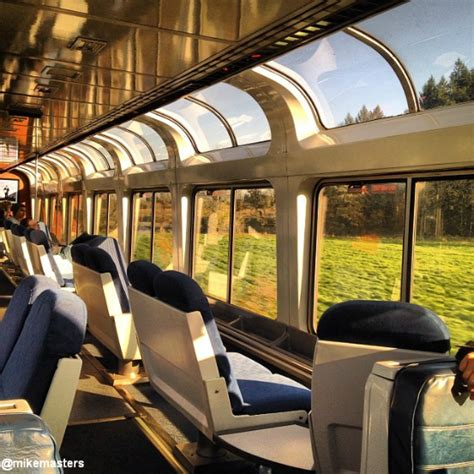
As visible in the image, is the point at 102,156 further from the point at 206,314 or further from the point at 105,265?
the point at 206,314

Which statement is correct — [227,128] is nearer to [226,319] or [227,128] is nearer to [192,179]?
[192,179]

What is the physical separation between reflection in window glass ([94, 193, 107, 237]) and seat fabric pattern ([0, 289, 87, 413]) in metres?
11.5

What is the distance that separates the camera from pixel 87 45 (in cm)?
443

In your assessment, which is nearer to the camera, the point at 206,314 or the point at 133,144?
the point at 206,314

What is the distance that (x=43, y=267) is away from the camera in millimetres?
8375

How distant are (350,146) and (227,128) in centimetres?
302

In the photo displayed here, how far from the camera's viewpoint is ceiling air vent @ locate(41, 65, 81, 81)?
5.27 m

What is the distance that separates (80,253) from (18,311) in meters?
2.64

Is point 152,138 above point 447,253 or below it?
above

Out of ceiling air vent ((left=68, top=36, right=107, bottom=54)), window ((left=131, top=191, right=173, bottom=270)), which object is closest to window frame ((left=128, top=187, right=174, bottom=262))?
window ((left=131, top=191, right=173, bottom=270))

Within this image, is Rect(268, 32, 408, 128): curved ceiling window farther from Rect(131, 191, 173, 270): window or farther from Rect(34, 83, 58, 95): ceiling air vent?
Rect(131, 191, 173, 270): window

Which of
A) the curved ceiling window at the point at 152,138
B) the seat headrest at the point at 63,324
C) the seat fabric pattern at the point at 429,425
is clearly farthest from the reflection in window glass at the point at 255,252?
the seat fabric pattern at the point at 429,425

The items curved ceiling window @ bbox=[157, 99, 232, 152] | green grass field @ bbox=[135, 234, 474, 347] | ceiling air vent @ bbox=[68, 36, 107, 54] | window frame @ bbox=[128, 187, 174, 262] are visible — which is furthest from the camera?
window frame @ bbox=[128, 187, 174, 262]

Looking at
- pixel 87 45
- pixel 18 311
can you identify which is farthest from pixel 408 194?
pixel 18 311
